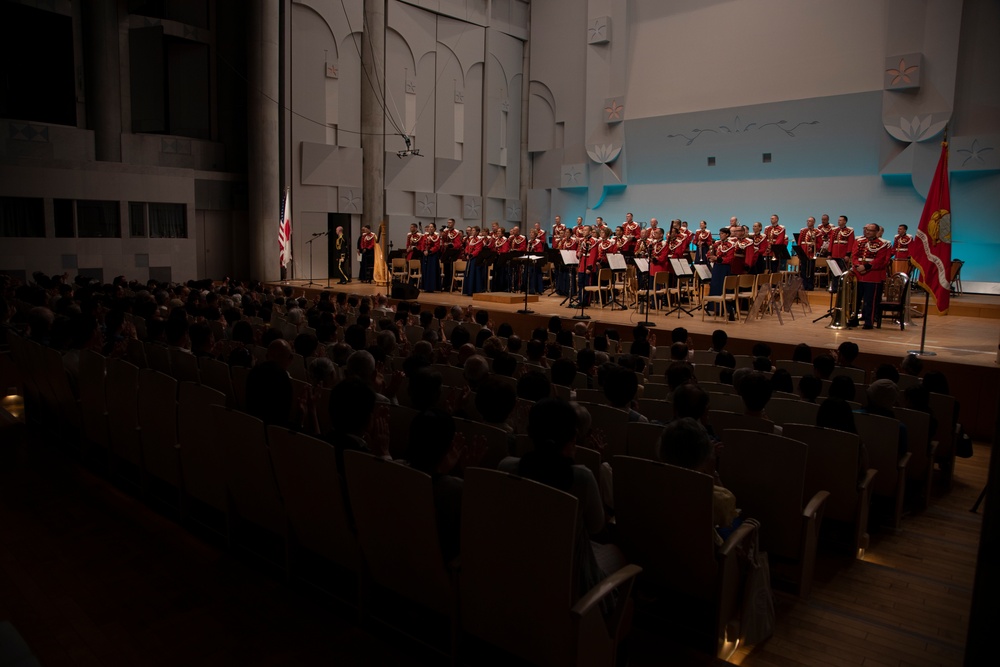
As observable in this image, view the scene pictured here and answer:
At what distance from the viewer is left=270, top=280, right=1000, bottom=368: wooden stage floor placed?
28.7ft

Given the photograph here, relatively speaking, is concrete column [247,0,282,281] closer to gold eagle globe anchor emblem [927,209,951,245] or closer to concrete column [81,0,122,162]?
concrete column [81,0,122,162]

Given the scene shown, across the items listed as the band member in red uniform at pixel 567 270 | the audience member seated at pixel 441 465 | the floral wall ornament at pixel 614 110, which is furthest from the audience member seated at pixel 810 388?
the floral wall ornament at pixel 614 110

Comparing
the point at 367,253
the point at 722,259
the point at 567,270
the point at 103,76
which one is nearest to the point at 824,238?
the point at 722,259

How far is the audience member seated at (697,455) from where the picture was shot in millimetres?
2857

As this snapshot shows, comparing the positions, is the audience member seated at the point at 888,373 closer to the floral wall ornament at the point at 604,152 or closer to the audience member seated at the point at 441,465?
the audience member seated at the point at 441,465

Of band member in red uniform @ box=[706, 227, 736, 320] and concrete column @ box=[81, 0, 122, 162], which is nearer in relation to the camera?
band member in red uniform @ box=[706, 227, 736, 320]

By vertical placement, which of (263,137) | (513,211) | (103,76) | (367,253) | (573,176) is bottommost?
(367,253)

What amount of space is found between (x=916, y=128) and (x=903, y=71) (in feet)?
4.20

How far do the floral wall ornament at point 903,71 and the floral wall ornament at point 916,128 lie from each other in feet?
2.39

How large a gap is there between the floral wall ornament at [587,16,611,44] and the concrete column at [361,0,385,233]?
20.1 ft

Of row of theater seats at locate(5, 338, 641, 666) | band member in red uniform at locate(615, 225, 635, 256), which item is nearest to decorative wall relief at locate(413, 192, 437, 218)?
band member in red uniform at locate(615, 225, 635, 256)

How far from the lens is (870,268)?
10.7 metres

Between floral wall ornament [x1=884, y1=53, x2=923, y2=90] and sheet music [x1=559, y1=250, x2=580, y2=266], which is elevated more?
floral wall ornament [x1=884, y1=53, x2=923, y2=90]

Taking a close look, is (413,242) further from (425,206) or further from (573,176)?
(573,176)
